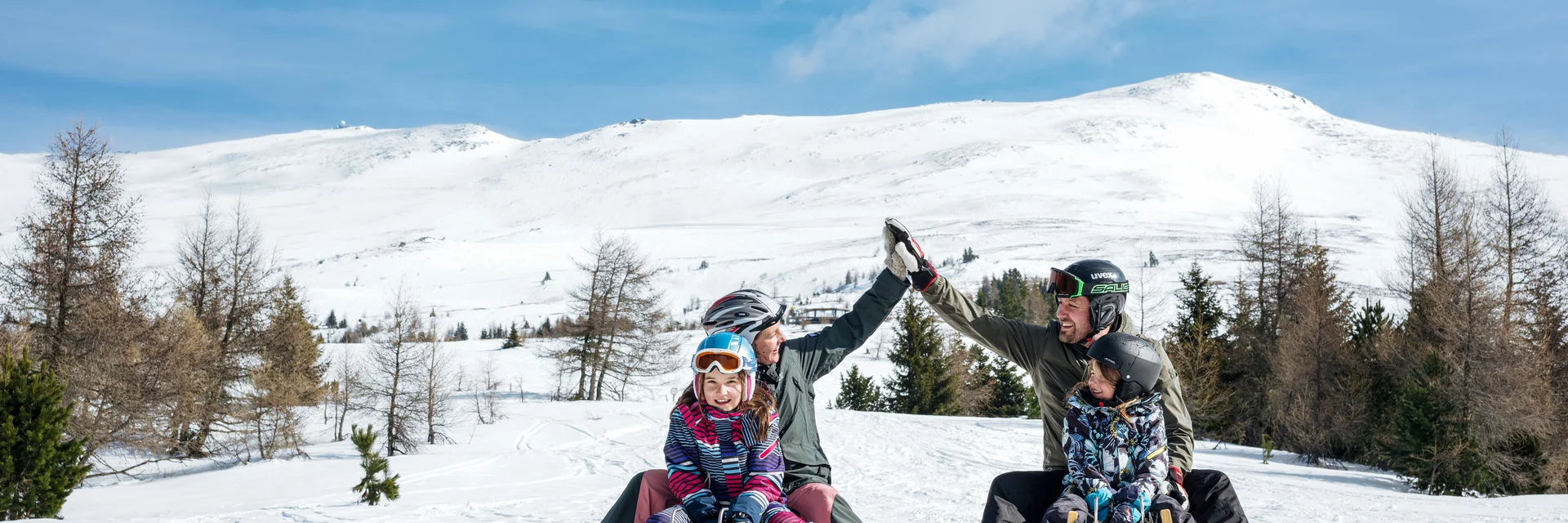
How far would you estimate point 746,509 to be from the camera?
3736 millimetres

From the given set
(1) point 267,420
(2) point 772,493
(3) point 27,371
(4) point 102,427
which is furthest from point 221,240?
(2) point 772,493

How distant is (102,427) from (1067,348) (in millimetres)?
21828

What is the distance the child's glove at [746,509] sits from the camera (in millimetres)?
3730

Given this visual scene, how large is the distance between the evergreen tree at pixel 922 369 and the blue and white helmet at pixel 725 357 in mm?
31830

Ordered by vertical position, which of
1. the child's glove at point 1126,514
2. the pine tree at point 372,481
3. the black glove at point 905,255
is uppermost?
the black glove at point 905,255

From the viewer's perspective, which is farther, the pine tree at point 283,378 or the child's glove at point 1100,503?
the pine tree at point 283,378

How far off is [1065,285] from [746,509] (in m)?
2.06

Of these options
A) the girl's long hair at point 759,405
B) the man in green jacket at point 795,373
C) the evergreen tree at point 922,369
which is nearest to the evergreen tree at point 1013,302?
the evergreen tree at point 922,369

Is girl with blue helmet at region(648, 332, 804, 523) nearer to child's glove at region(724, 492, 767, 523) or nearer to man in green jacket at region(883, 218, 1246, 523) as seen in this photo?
child's glove at region(724, 492, 767, 523)

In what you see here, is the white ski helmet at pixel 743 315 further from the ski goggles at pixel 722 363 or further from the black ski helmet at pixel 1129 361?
the black ski helmet at pixel 1129 361

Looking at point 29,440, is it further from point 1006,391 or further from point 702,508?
point 1006,391

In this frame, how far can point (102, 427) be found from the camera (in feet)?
61.5

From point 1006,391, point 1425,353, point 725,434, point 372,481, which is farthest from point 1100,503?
point 1006,391

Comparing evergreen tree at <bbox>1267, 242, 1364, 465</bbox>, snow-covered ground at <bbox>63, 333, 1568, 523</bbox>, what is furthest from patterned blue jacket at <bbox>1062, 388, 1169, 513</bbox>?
evergreen tree at <bbox>1267, 242, 1364, 465</bbox>
